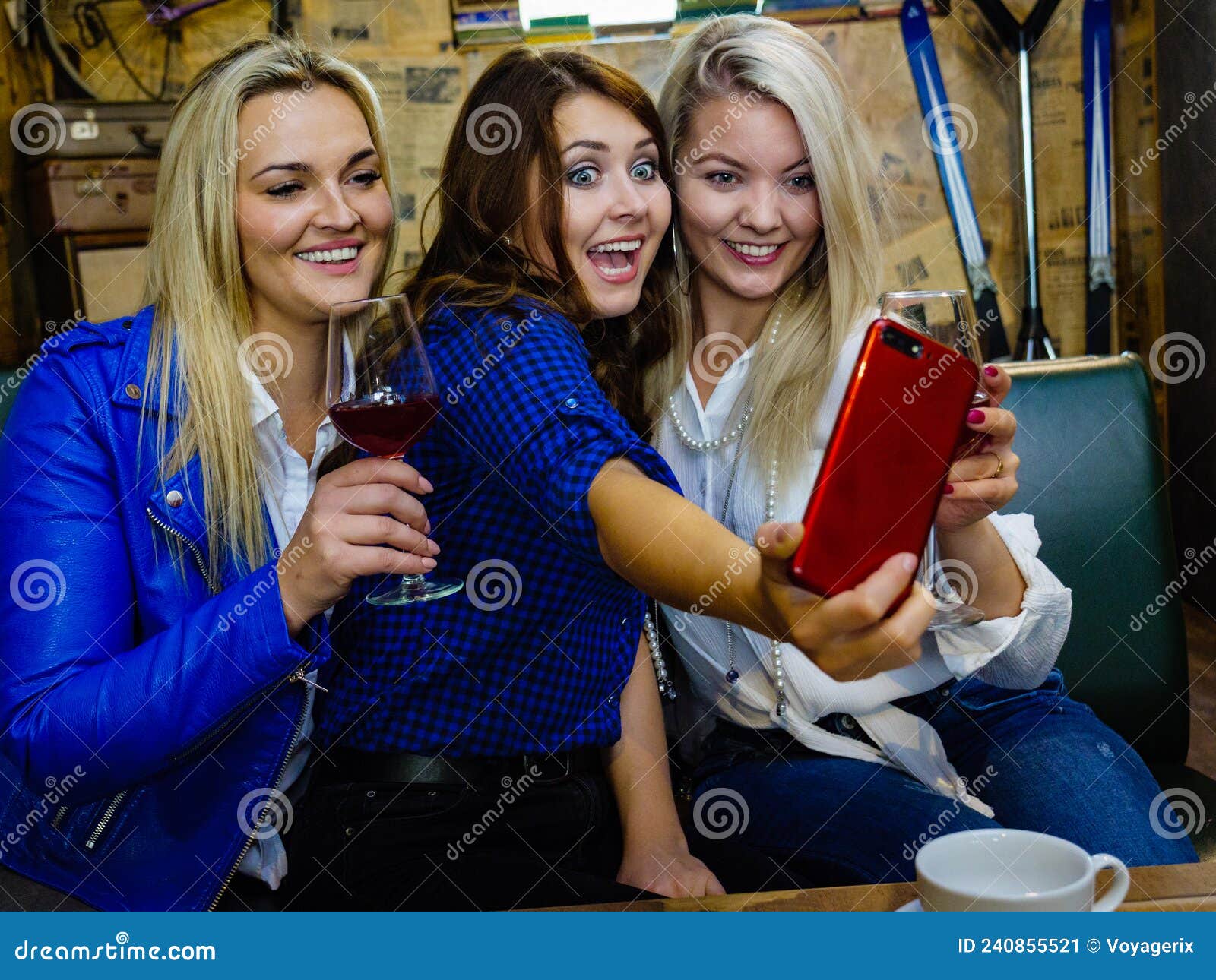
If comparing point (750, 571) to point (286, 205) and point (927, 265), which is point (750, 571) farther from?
point (927, 265)

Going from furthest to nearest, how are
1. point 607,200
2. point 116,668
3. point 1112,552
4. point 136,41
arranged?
point 136,41, point 1112,552, point 607,200, point 116,668

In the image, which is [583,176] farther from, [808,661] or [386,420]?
[808,661]

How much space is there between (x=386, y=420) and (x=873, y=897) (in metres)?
0.63

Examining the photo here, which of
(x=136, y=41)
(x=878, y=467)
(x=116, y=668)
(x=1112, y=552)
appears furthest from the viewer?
(x=136, y=41)

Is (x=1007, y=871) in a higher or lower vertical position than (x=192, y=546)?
lower

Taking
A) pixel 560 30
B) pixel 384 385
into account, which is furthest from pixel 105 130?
pixel 384 385

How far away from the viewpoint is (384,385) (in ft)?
3.86

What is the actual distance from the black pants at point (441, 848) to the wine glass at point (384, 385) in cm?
29

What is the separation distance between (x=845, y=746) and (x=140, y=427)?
1.00 meters

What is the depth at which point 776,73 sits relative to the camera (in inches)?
64.1

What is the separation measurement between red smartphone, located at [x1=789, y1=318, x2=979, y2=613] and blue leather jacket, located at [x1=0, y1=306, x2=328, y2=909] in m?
0.66

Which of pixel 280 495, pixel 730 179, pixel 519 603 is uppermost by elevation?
pixel 730 179

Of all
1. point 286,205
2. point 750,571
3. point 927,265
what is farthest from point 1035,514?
point 927,265

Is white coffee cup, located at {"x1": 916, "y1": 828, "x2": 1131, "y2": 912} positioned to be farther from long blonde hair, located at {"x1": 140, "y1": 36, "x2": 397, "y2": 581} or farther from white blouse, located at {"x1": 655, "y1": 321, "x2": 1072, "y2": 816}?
long blonde hair, located at {"x1": 140, "y1": 36, "x2": 397, "y2": 581}
